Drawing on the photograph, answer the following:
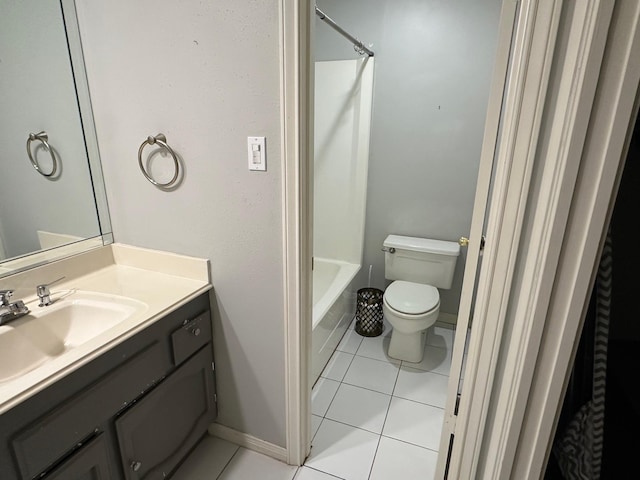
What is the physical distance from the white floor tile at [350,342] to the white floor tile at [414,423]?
0.51m

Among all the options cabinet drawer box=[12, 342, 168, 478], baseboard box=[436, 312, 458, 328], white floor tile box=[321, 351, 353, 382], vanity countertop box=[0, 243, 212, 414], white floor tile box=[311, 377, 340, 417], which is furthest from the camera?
baseboard box=[436, 312, 458, 328]

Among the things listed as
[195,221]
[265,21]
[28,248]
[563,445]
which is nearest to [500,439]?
[563,445]

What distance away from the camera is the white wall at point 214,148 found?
3.85 ft

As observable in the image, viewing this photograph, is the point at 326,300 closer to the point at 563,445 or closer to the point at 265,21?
the point at 563,445

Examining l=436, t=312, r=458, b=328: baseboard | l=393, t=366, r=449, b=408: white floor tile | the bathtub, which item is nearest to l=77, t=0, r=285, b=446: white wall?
the bathtub

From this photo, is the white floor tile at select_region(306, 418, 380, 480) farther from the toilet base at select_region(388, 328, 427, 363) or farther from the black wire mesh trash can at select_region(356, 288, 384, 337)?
the black wire mesh trash can at select_region(356, 288, 384, 337)

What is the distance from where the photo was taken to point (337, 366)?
2.23 meters

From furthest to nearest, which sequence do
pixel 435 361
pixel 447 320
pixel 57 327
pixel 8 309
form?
pixel 447 320, pixel 435 361, pixel 57 327, pixel 8 309

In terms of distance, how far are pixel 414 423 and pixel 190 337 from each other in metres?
1.24

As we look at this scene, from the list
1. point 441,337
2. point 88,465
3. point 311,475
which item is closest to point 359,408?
point 311,475

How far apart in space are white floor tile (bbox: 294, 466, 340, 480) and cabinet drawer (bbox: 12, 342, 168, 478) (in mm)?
795

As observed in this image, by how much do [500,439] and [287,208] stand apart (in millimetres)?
933

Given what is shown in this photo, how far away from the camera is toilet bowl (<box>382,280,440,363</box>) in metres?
2.11

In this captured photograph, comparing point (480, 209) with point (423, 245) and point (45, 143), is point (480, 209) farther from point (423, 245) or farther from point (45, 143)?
point (45, 143)
